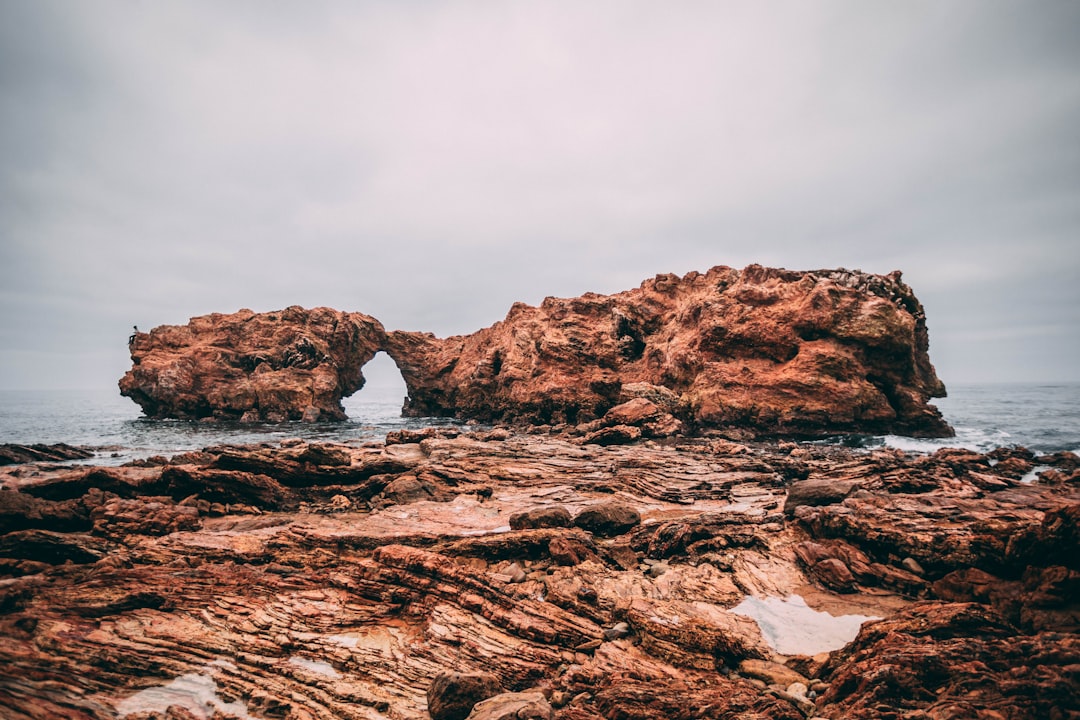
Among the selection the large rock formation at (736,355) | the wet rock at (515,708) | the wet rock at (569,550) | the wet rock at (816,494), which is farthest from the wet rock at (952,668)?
the large rock formation at (736,355)

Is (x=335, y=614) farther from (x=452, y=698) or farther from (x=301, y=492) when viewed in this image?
(x=301, y=492)

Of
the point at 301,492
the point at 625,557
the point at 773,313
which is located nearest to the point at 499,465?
the point at 301,492

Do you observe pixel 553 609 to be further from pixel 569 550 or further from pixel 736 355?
pixel 736 355

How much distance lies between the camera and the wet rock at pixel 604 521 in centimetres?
1186

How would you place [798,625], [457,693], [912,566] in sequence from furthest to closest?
[912,566], [798,625], [457,693]

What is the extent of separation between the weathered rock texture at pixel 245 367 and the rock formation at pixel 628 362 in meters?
0.18

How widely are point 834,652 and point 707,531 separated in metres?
4.70

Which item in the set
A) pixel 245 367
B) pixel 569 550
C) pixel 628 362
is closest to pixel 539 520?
pixel 569 550

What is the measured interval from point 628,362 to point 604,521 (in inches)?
1614

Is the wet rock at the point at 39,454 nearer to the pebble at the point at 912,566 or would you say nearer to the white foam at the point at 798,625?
the white foam at the point at 798,625

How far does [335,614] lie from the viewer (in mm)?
7762

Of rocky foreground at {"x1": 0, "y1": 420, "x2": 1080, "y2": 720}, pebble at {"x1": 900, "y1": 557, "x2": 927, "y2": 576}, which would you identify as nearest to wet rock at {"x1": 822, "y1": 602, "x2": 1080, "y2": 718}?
rocky foreground at {"x1": 0, "y1": 420, "x2": 1080, "y2": 720}

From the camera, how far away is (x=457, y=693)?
5.95 meters

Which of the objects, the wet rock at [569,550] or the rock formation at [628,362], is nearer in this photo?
the wet rock at [569,550]
